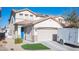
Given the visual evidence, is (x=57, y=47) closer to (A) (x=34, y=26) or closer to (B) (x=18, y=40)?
(A) (x=34, y=26)

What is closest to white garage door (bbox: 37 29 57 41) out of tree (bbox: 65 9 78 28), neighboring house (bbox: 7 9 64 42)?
neighboring house (bbox: 7 9 64 42)

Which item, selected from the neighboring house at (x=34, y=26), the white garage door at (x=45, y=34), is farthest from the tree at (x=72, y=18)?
the white garage door at (x=45, y=34)

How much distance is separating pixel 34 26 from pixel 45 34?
10.2 inches

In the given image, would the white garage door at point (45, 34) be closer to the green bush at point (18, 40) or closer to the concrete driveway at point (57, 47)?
A: the concrete driveway at point (57, 47)

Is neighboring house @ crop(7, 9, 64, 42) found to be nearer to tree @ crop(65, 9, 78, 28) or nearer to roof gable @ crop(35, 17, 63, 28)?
roof gable @ crop(35, 17, 63, 28)

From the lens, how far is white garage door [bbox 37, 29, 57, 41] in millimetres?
4477

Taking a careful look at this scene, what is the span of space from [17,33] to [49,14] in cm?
70

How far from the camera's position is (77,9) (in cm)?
432

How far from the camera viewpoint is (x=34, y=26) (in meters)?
4.48

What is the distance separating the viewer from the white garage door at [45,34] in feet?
14.7
